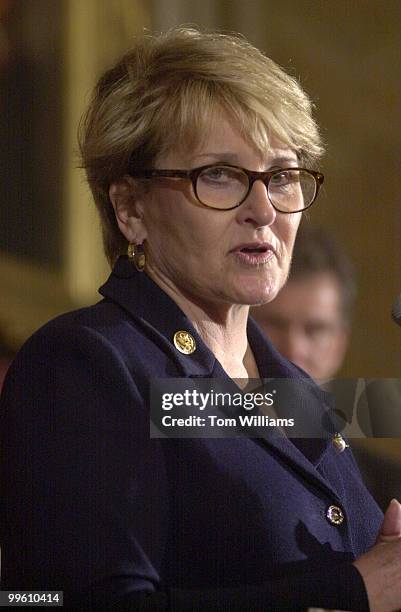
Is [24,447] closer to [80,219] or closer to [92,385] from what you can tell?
[92,385]

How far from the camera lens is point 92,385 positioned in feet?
4.54

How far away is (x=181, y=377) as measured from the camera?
59.5 inches

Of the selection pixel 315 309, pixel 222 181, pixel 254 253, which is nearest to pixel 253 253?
pixel 254 253

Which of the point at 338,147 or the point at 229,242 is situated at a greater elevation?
the point at 338,147

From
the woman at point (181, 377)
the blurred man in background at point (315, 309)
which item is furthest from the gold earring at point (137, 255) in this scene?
the blurred man in background at point (315, 309)

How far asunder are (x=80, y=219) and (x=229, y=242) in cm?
132

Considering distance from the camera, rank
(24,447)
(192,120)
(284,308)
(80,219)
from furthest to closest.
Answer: (80,219), (284,308), (192,120), (24,447)

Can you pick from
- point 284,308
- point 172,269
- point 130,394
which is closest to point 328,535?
point 130,394

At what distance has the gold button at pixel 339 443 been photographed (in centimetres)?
166

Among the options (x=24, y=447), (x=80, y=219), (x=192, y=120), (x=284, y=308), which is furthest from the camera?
(x=80, y=219)

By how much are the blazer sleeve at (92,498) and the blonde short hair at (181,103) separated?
1.07ft

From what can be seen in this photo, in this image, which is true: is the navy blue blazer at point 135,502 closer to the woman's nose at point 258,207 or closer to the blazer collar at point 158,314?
the blazer collar at point 158,314

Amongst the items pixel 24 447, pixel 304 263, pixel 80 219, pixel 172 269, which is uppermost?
pixel 80 219

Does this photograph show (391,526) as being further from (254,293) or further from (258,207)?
(258,207)
